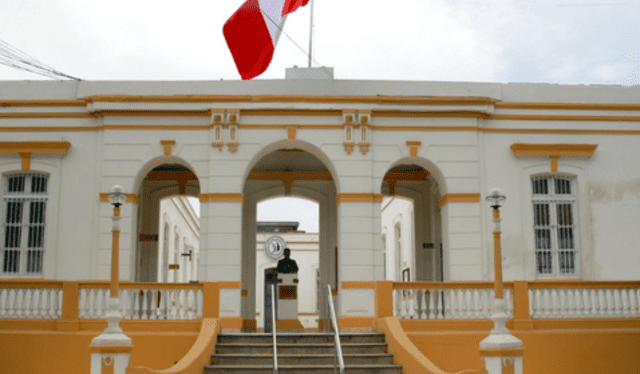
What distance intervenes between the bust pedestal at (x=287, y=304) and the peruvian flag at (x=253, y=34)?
19.2ft

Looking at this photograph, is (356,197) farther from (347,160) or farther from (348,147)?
(348,147)

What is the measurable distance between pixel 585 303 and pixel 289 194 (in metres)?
8.08

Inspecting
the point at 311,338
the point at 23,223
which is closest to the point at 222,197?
the point at 311,338

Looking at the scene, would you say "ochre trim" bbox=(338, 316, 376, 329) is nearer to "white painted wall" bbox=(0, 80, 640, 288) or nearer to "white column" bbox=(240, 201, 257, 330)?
"white painted wall" bbox=(0, 80, 640, 288)

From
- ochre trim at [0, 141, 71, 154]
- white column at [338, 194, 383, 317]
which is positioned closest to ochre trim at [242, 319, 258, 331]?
white column at [338, 194, 383, 317]

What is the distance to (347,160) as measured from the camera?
1552 cm

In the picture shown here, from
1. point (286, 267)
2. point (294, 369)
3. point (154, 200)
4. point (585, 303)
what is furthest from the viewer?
point (154, 200)

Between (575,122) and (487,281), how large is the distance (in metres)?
4.27

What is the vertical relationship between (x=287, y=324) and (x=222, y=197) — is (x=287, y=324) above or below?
below

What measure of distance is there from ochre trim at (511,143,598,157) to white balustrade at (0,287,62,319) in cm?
944

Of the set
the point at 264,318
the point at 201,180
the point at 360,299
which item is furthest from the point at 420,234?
→ the point at 264,318

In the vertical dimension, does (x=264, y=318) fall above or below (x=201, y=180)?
below

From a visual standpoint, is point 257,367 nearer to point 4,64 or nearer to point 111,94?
point 111,94

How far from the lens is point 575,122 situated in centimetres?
1608
